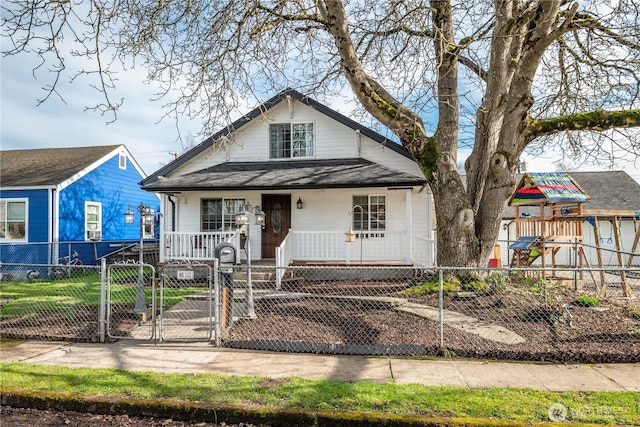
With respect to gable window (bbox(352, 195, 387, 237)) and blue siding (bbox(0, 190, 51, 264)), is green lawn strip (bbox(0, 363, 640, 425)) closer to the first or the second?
gable window (bbox(352, 195, 387, 237))

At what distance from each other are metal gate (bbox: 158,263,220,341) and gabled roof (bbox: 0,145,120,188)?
30.1 ft

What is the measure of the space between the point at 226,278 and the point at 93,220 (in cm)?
1294

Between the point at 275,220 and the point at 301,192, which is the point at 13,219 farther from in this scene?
the point at 301,192

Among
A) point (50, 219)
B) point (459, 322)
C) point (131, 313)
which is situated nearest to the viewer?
point (459, 322)

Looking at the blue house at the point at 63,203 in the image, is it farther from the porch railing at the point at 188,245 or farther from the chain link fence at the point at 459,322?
the chain link fence at the point at 459,322

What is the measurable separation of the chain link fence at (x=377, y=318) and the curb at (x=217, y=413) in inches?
73.9

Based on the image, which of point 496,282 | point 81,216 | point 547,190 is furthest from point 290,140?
point 81,216

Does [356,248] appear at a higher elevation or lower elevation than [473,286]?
higher

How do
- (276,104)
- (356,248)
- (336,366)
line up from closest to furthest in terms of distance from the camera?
(336,366) → (356,248) → (276,104)

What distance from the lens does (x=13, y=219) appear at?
14812 millimetres

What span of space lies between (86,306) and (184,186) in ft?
15.6

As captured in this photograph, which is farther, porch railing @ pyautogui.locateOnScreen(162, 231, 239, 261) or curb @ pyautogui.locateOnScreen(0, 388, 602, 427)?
porch railing @ pyautogui.locateOnScreen(162, 231, 239, 261)

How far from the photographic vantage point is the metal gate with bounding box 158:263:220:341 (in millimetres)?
5977

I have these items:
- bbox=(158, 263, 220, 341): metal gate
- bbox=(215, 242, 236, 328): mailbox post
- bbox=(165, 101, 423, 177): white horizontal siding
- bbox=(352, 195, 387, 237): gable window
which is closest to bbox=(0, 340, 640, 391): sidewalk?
bbox=(158, 263, 220, 341): metal gate
